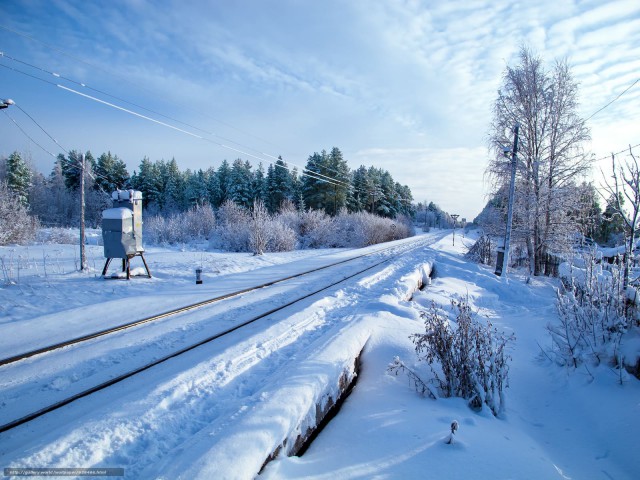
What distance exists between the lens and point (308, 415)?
3.41 m

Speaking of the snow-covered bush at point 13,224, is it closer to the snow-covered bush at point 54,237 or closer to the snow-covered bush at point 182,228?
the snow-covered bush at point 54,237

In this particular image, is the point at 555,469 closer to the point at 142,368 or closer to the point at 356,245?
the point at 142,368

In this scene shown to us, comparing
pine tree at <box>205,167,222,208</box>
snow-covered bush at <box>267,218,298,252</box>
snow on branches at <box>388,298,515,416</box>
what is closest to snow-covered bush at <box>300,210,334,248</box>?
snow-covered bush at <box>267,218,298,252</box>

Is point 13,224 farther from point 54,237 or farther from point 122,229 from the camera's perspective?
point 122,229

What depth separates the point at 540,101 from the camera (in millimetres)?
16938

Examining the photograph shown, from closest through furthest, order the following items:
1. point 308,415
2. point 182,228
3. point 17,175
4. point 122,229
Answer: point 308,415, point 122,229, point 182,228, point 17,175

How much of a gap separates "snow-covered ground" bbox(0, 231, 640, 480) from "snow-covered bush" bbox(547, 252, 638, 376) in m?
0.28

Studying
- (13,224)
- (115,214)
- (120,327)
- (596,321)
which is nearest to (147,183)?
(13,224)

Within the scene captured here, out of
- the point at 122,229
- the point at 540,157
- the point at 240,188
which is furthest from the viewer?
the point at 240,188

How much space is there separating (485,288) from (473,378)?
10.2 m

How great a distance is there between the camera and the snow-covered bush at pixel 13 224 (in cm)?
1897

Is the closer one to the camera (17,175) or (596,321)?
(596,321)

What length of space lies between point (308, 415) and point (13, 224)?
24678 mm

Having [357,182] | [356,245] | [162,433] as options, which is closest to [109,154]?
[357,182]
